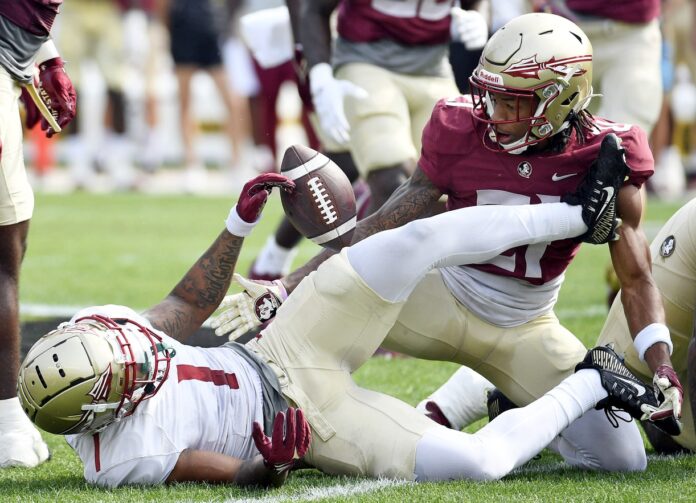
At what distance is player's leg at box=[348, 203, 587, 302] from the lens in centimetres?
329

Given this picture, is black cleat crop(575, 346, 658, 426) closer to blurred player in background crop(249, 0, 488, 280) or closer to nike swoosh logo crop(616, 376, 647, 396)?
nike swoosh logo crop(616, 376, 647, 396)

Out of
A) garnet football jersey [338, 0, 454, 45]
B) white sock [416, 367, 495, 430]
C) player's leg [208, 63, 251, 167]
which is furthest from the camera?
player's leg [208, 63, 251, 167]

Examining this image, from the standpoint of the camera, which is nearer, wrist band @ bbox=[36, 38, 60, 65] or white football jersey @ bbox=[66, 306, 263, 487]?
white football jersey @ bbox=[66, 306, 263, 487]

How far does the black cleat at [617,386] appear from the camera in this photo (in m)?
3.25

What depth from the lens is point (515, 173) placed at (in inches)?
141

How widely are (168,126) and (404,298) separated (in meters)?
11.6

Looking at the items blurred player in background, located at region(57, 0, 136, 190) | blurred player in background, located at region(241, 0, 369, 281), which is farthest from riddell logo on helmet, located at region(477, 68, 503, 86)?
blurred player in background, located at region(57, 0, 136, 190)

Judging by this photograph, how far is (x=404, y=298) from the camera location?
11.0 feet

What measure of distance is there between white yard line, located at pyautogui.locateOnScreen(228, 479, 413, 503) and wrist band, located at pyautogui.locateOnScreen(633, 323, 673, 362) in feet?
2.38

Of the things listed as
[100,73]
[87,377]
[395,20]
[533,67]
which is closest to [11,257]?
[87,377]

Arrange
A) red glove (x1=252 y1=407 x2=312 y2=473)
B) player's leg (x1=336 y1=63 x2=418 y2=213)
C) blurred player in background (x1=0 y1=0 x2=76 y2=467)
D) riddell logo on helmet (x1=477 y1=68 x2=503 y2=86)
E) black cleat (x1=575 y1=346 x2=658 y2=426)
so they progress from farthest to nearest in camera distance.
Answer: player's leg (x1=336 y1=63 x2=418 y2=213)
blurred player in background (x1=0 y1=0 x2=76 y2=467)
riddell logo on helmet (x1=477 y1=68 x2=503 y2=86)
black cleat (x1=575 y1=346 x2=658 y2=426)
red glove (x1=252 y1=407 x2=312 y2=473)

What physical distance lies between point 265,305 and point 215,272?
0.17m

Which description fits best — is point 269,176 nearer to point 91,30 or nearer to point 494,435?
point 494,435

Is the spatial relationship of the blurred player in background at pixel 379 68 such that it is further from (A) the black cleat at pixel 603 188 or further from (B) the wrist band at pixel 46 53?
(A) the black cleat at pixel 603 188
